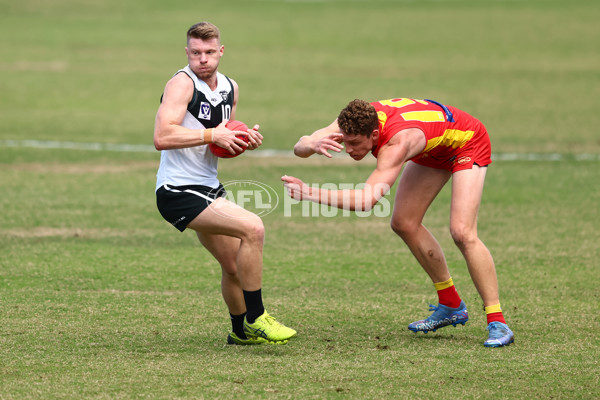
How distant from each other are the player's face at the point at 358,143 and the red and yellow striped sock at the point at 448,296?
61.9 inches

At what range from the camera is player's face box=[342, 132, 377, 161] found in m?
7.22

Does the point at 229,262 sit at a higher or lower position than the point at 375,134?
lower

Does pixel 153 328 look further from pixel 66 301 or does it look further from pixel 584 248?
pixel 584 248

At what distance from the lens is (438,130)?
766 centimetres

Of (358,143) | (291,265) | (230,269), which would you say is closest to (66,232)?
(291,265)

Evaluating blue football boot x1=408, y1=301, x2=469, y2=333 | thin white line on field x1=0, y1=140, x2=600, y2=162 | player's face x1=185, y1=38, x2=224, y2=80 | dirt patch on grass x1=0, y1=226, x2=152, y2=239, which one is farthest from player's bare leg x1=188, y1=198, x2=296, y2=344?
thin white line on field x1=0, y1=140, x2=600, y2=162

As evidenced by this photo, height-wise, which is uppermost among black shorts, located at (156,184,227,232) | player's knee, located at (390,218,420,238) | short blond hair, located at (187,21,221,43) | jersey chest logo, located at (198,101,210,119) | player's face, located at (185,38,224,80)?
short blond hair, located at (187,21,221,43)

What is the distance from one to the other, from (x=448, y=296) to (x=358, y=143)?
1.74 meters

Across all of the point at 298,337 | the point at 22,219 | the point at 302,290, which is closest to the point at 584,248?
the point at 302,290

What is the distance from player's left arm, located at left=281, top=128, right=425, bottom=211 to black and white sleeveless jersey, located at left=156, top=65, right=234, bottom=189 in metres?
1.03

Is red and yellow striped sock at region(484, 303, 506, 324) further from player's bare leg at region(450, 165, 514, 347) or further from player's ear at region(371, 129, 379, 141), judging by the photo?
player's ear at region(371, 129, 379, 141)

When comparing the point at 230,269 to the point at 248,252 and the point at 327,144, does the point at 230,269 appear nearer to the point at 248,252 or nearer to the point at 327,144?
the point at 248,252

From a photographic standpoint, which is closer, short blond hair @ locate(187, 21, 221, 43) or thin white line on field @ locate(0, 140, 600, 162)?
short blond hair @ locate(187, 21, 221, 43)

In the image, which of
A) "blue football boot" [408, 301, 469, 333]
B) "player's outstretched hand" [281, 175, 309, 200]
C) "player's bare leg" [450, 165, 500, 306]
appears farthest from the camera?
"blue football boot" [408, 301, 469, 333]
